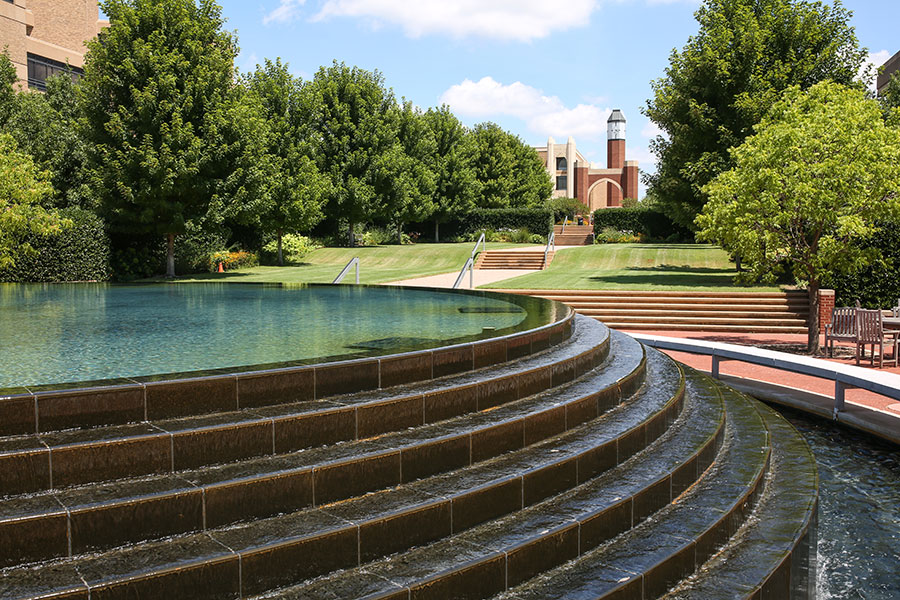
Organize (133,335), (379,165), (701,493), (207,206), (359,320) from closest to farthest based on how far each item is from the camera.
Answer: (701,493)
(133,335)
(359,320)
(207,206)
(379,165)

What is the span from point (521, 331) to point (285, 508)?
11.5ft

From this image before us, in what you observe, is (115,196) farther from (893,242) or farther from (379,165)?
(893,242)

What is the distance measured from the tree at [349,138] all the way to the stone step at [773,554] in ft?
115

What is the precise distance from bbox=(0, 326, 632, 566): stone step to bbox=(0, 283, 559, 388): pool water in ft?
3.64

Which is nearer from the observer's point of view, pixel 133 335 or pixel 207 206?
pixel 133 335

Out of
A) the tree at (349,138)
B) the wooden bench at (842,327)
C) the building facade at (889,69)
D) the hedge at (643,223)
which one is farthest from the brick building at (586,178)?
the wooden bench at (842,327)

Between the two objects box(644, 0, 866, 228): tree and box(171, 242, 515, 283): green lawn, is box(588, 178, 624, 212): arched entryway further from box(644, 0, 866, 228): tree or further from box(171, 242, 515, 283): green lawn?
box(644, 0, 866, 228): tree

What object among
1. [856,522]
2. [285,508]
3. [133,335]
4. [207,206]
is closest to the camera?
[285,508]

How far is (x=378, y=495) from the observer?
3.97 m

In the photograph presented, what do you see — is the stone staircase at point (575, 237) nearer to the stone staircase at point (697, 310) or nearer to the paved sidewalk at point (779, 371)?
the stone staircase at point (697, 310)

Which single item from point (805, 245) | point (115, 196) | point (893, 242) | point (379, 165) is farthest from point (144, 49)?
point (893, 242)

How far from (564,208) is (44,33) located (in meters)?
42.7

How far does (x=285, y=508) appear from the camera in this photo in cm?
370

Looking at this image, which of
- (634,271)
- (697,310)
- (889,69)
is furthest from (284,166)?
(889,69)
